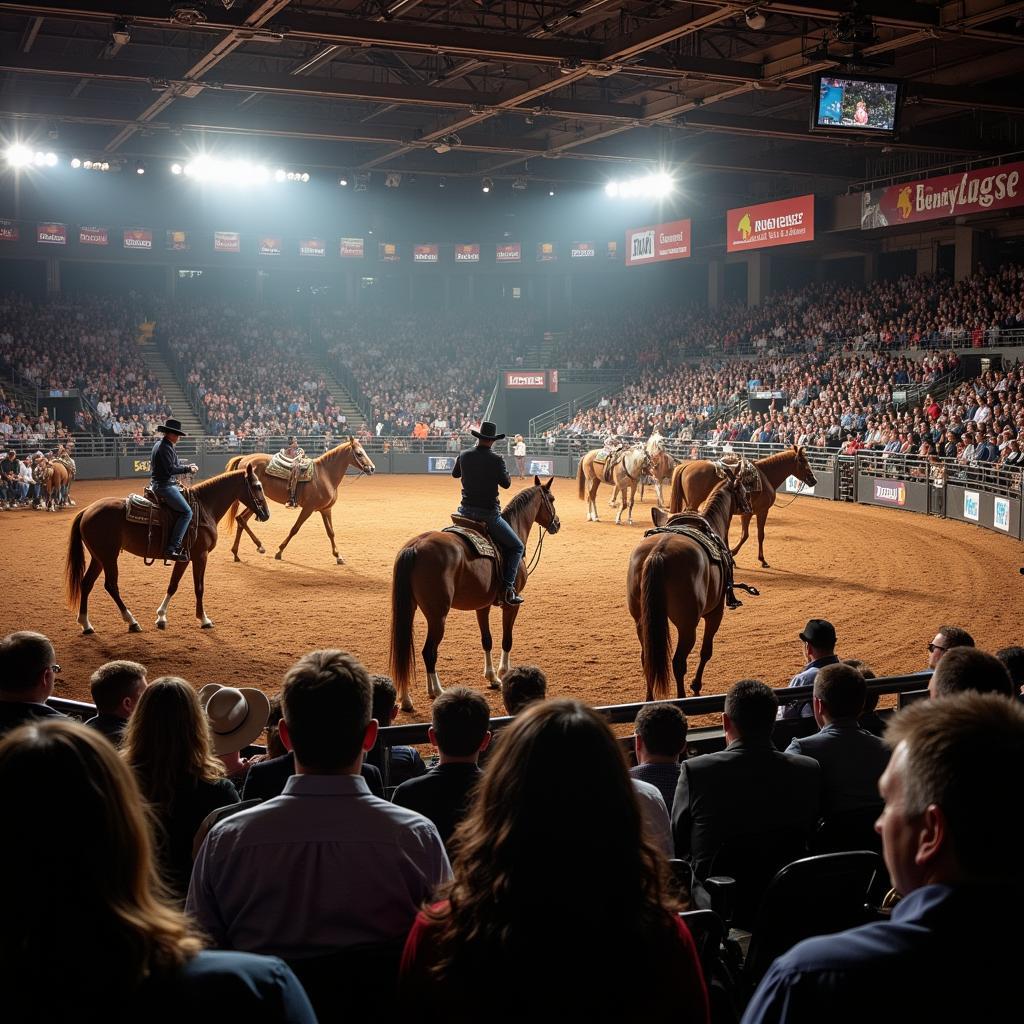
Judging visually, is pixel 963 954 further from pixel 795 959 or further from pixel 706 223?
pixel 706 223

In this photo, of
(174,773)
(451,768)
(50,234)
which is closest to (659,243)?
(50,234)

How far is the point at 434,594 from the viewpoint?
10023mm

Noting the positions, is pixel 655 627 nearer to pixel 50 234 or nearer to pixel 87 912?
pixel 87 912

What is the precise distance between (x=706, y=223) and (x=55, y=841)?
155 feet

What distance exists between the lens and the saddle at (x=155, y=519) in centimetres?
1297

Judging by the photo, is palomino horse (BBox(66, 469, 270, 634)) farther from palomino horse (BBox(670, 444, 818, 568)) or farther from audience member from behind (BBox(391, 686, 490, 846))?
audience member from behind (BBox(391, 686, 490, 846))

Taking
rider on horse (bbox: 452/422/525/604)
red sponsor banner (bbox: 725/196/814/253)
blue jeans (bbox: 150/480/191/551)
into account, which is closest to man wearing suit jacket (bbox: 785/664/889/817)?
rider on horse (bbox: 452/422/525/604)

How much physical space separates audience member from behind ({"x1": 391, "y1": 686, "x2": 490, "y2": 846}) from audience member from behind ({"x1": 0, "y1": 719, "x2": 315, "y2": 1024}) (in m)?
2.17

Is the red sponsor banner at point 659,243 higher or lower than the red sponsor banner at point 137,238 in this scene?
lower

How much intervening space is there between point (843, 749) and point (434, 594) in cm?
581

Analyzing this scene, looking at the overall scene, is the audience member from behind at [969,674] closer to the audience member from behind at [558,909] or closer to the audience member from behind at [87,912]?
the audience member from behind at [558,909]

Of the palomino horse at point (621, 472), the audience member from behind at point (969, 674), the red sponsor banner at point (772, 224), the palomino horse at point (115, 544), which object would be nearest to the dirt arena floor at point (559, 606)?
the palomino horse at point (115, 544)

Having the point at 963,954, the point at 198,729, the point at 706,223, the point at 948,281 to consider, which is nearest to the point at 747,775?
the point at 198,729

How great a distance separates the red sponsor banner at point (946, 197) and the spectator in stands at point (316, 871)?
1197 inches
